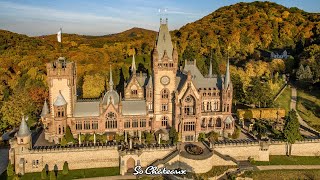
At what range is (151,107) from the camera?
2500 inches

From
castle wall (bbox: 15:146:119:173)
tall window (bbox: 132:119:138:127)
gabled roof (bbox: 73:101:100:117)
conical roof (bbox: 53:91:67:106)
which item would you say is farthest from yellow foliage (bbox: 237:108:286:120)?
conical roof (bbox: 53:91:67:106)

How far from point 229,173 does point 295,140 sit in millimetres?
14494

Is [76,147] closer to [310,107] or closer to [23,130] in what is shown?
[23,130]

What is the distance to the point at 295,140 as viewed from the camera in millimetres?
57000

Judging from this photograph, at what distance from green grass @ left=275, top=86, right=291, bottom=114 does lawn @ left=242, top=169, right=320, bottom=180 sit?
31422mm

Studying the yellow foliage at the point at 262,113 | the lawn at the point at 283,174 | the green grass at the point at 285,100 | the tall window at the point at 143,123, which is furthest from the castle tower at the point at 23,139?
the green grass at the point at 285,100

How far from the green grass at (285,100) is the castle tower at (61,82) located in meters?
51.0

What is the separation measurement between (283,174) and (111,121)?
30.6 metres

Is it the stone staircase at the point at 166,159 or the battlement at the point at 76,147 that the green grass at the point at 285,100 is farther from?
the battlement at the point at 76,147

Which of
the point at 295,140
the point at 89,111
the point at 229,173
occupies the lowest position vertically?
the point at 229,173

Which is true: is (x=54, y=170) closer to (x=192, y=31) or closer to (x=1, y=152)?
(x=1, y=152)

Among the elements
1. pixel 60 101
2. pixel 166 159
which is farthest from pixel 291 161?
pixel 60 101

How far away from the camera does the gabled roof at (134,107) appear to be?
6175 centimetres

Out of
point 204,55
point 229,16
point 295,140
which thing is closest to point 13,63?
point 204,55
